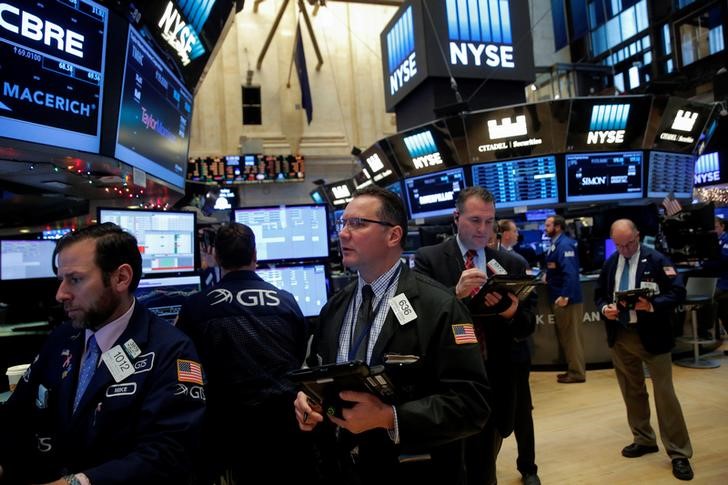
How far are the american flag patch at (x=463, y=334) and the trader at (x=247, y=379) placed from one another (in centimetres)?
122

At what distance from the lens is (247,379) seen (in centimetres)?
234

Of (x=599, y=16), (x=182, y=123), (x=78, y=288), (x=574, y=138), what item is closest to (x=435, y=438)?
(x=78, y=288)

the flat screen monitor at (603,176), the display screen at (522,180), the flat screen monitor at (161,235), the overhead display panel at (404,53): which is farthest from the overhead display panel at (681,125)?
the flat screen monitor at (161,235)

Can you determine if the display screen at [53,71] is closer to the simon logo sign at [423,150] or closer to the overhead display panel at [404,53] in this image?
the simon logo sign at [423,150]

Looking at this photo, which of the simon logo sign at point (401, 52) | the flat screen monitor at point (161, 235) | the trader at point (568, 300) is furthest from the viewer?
the simon logo sign at point (401, 52)

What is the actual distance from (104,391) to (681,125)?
7.75 m

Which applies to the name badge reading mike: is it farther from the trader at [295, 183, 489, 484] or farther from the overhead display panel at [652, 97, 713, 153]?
the overhead display panel at [652, 97, 713, 153]

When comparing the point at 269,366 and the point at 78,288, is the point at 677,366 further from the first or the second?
the point at 78,288

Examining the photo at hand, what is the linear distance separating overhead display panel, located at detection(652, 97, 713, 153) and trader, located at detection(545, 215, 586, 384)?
2533 millimetres

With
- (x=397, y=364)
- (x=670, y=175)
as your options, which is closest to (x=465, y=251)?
(x=397, y=364)

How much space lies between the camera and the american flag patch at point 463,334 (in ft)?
4.67

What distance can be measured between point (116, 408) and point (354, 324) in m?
0.76

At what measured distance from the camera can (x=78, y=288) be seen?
5.15 feet

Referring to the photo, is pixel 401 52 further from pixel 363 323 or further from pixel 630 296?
pixel 363 323
